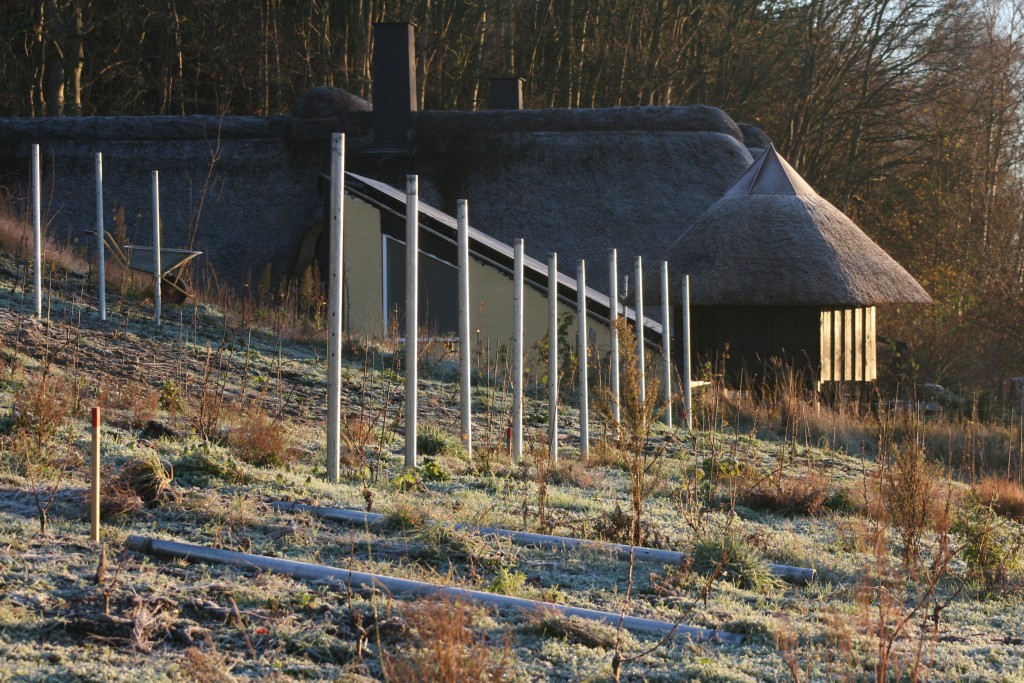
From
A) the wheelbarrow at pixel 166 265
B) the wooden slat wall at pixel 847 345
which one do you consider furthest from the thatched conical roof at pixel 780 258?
the wheelbarrow at pixel 166 265

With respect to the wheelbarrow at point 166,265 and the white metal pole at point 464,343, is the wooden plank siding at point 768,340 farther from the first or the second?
the white metal pole at point 464,343

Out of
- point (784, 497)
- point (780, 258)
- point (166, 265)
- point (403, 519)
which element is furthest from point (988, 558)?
point (166, 265)

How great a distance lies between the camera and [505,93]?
2348 centimetres

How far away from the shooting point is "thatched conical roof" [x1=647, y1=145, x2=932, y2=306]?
45.9ft

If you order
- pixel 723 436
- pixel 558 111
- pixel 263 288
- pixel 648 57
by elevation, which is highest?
pixel 648 57

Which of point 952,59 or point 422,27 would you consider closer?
point 422,27

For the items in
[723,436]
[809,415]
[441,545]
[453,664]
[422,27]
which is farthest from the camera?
[422,27]

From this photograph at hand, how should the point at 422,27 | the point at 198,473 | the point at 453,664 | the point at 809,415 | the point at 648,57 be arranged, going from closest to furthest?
1. the point at 453,664
2. the point at 198,473
3. the point at 809,415
4. the point at 422,27
5. the point at 648,57

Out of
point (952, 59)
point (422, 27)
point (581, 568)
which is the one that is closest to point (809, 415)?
point (581, 568)

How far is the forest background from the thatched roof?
3.61 m

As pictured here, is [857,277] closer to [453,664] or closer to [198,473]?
[198,473]

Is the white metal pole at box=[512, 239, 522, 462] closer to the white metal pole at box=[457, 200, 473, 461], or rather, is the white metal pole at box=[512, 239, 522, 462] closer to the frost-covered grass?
the frost-covered grass

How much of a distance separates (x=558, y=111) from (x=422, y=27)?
→ 381 centimetres

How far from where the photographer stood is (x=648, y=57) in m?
25.4
